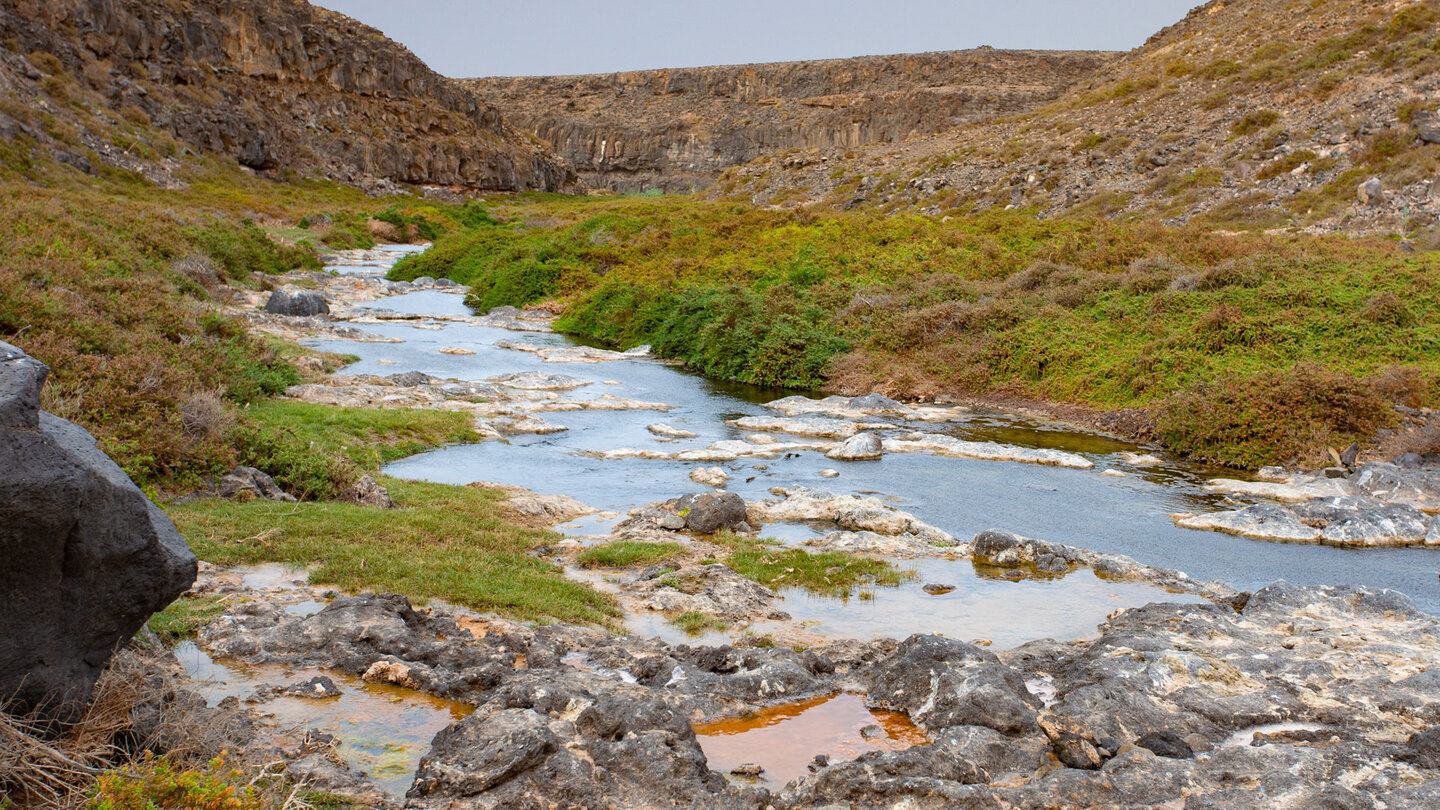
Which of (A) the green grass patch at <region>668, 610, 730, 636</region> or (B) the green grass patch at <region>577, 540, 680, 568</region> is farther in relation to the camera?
(B) the green grass patch at <region>577, 540, 680, 568</region>

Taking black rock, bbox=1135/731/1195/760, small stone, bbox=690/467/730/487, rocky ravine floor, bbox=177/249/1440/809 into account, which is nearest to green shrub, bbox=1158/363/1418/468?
rocky ravine floor, bbox=177/249/1440/809

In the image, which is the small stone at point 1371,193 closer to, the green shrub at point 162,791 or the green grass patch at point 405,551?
the green grass patch at point 405,551

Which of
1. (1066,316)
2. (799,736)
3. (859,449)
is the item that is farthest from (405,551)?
(1066,316)

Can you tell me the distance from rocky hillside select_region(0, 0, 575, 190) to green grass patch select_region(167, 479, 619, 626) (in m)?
48.3

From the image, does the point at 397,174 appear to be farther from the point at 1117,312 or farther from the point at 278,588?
the point at 278,588

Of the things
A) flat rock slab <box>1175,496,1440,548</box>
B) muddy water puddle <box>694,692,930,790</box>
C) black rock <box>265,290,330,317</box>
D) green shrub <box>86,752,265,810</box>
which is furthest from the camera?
black rock <box>265,290,330,317</box>

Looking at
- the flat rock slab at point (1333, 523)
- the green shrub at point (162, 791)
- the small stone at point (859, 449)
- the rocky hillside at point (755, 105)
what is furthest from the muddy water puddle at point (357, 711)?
the rocky hillside at point (755, 105)

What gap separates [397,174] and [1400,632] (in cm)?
9634

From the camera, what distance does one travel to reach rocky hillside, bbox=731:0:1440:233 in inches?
1278

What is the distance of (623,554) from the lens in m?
11.3

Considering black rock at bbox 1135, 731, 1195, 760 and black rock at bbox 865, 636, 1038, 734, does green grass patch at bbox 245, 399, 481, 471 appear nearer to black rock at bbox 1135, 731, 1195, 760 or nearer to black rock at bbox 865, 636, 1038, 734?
black rock at bbox 865, 636, 1038, 734

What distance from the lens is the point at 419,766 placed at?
228 inches

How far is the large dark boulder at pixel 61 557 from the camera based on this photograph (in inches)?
175

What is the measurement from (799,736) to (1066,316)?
19644 millimetres
